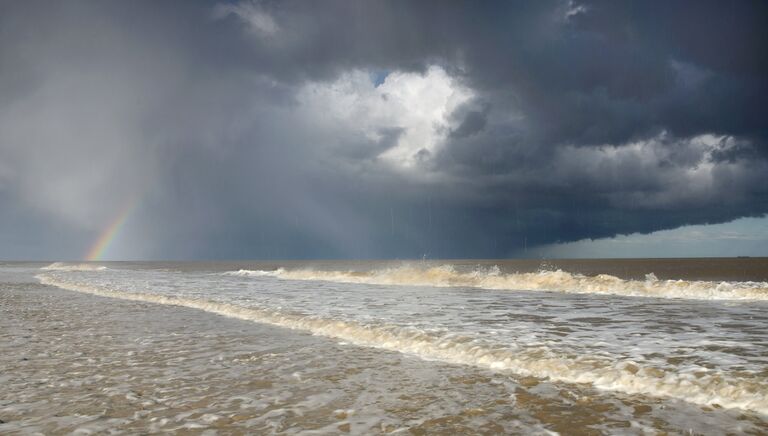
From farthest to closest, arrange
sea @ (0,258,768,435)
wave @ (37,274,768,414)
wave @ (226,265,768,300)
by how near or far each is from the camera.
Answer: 1. wave @ (226,265,768,300)
2. wave @ (37,274,768,414)
3. sea @ (0,258,768,435)

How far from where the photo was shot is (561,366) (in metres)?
8.79

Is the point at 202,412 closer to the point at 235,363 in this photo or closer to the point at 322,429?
the point at 322,429

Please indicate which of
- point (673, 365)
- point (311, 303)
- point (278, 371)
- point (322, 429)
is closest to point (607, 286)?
point (311, 303)

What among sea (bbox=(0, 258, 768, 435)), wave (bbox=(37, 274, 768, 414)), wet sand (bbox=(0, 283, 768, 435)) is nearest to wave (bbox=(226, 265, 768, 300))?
sea (bbox=(0, 258, 768, 435))

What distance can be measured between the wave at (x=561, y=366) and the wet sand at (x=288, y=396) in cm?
50

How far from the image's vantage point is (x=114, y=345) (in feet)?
37.2

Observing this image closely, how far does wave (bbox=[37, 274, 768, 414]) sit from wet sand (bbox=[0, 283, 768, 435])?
1.64 ft

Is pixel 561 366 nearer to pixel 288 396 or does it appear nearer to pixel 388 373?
pixel 388 373

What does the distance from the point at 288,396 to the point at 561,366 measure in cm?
488

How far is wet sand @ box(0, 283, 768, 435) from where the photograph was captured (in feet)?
19.1

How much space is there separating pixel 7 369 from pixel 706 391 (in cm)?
1160

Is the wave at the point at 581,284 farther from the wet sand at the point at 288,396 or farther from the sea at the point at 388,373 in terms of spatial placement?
the wet sand at the point at 288,396

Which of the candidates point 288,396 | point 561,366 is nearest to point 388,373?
point 288,396

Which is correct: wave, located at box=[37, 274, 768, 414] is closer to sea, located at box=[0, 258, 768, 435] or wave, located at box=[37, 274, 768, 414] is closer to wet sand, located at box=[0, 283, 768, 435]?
sea, located at box=[0, 258, 768, 435]
